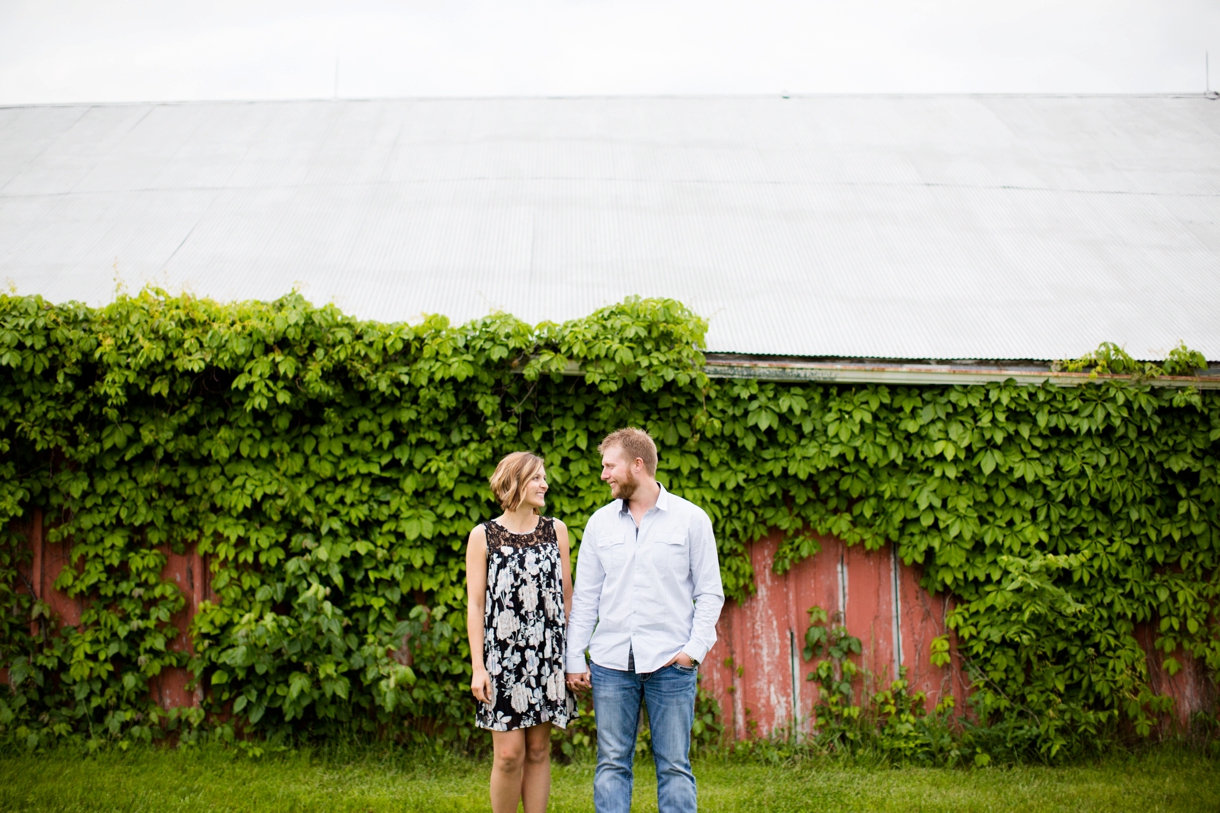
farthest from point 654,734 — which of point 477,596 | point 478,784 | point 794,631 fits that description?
point 794,631

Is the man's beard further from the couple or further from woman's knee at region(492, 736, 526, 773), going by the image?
woman's knee at region(492, 736, 526, 773)

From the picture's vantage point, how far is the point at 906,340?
5168mm

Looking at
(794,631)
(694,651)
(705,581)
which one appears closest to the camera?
(694,651)

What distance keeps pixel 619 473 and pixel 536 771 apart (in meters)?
1.33

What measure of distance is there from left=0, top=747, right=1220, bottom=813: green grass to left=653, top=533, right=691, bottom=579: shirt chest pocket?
4.99 ft

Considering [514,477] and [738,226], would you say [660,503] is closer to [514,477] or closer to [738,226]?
[514,477]

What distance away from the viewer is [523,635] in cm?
335

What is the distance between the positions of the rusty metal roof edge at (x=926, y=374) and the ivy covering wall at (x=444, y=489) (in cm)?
8

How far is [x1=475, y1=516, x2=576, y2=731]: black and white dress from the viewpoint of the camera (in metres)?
3.28

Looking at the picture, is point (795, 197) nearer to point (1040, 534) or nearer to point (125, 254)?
point (1040, 534)

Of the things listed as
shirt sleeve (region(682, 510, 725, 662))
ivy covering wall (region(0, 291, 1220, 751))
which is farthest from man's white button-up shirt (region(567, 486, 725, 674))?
ivy covering wall (region(0, 291, 1220, 751))

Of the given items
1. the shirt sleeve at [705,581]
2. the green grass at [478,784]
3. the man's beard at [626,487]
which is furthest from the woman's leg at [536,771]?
the man's beard at [626,487]

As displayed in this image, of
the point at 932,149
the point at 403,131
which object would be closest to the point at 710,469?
the point at 932,149

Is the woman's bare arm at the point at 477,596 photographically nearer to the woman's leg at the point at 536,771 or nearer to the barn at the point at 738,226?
the woman's leg at the point at 536,771
